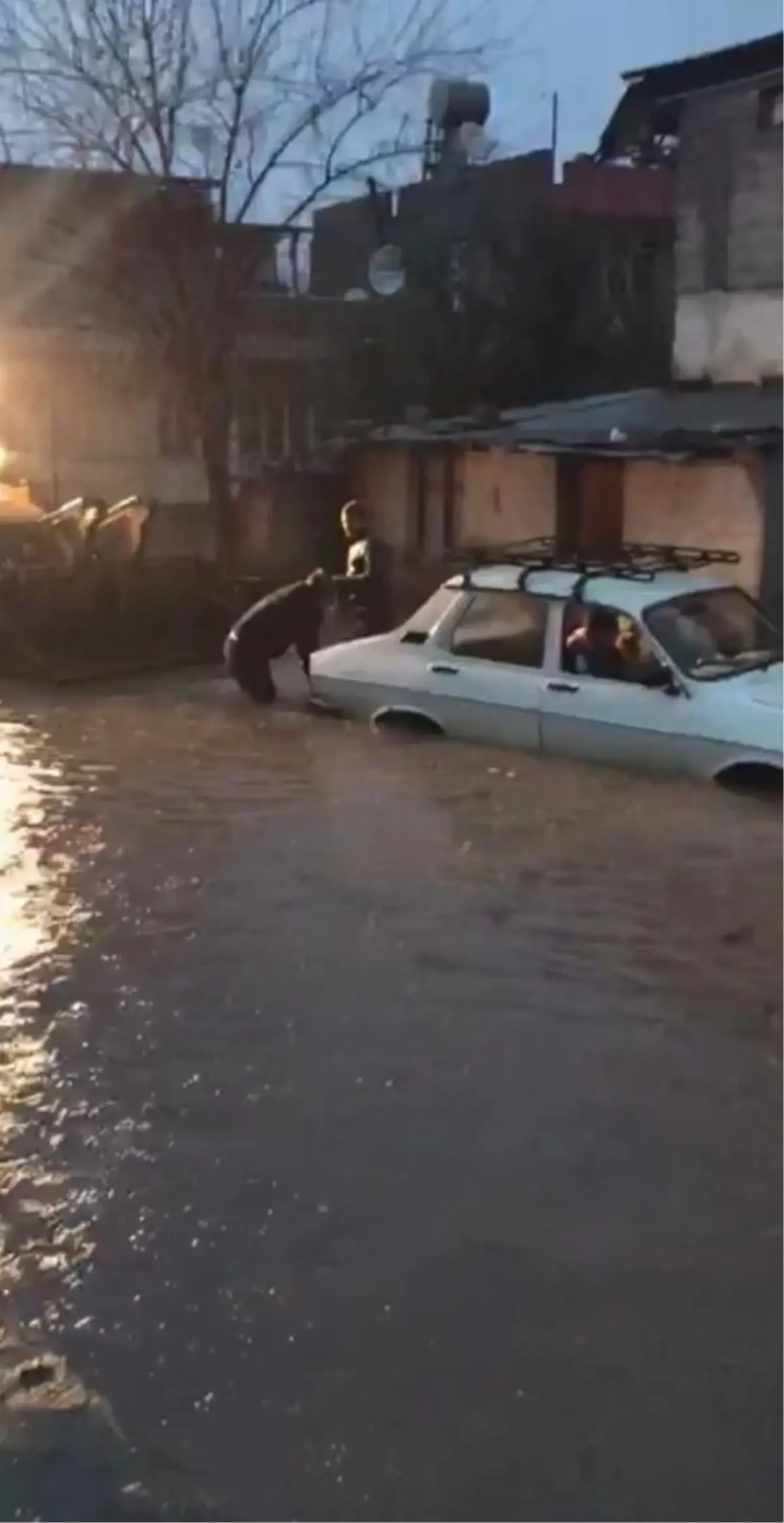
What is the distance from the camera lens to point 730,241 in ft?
71.4

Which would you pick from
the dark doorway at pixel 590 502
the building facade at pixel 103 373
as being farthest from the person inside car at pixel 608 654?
the building facade at pixel 103 373

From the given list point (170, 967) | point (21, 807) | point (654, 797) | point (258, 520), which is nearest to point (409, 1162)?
point (170, 967)

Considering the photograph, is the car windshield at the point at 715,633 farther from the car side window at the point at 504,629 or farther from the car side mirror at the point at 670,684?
the car side window at the point at 504,629

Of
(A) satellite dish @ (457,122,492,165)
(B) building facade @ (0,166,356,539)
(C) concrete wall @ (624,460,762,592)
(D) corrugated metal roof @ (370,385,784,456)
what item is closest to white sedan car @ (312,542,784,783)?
(D) corrugated metal roof @ (370,385,784,456)

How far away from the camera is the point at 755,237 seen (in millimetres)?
21453

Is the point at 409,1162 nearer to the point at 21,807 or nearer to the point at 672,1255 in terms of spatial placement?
the point at 672,1255

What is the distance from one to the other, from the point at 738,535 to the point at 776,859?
8580mm

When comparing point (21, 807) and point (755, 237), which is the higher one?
point (755, 237)

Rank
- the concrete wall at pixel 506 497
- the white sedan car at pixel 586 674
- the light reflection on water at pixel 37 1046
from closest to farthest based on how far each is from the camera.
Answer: the light reflection on water at pixel 37 1046 < the white sedan car at pixel 586 674 < the concrete wall at pixel 506 497

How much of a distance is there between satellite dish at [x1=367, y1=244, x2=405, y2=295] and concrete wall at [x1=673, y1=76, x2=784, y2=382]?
8050mm

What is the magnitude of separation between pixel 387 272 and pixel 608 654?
63.8ft

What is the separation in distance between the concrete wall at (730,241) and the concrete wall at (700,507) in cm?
279

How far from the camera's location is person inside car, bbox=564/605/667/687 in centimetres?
1139

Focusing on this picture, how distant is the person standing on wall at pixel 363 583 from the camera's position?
17.7 meters
